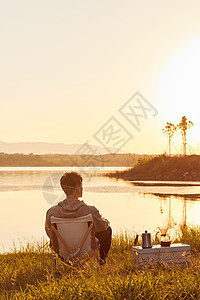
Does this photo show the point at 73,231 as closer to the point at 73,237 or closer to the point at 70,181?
the point at 73,237

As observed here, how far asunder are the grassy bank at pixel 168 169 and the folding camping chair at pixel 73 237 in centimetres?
3750

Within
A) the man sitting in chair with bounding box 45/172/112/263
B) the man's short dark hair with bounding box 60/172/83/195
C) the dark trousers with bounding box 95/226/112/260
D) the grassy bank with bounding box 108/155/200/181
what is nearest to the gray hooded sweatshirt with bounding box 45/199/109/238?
the man sitting in chair with bounding box 45/172/112/263

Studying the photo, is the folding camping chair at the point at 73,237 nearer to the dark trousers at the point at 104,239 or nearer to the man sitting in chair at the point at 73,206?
the man sitting in chair at the point at 73,206

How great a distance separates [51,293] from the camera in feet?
12.0

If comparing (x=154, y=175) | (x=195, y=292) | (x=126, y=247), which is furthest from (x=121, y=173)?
→ (x=195, y=292)

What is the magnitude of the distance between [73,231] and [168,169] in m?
40.3

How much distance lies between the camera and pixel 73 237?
4.55 metres

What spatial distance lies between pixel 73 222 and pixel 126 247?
2911mm

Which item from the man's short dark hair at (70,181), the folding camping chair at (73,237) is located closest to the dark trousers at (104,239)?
the folding camping chair at (73,237)

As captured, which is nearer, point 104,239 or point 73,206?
point 73,206

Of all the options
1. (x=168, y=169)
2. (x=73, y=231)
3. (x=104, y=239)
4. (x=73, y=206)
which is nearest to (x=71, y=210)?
(x=73, y=206)

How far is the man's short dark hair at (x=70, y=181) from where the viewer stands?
14.6 feet

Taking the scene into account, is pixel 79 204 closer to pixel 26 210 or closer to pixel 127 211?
pixel 127 211

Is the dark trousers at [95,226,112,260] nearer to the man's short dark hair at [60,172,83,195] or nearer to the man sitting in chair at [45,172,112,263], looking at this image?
the man sitting in chair at [45,172,112,263]
